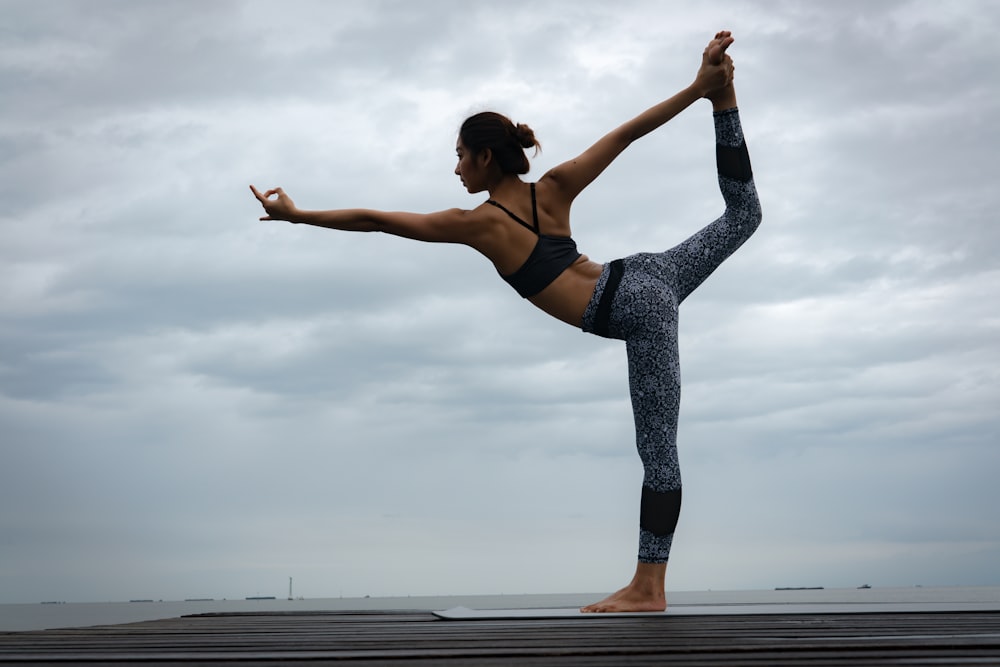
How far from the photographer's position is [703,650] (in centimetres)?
278

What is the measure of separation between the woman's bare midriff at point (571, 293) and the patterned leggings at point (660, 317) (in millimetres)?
50

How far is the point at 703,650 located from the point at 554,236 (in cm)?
344

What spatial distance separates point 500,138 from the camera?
19.5 ft

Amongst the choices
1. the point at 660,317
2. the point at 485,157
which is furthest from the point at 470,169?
the point at 660,317

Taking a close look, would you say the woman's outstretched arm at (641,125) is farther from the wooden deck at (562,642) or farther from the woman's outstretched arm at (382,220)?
the wooden deck at (562,642)

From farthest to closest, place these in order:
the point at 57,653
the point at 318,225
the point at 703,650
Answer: the point at 318,225 < the point at 57,653 < the point at 703,650

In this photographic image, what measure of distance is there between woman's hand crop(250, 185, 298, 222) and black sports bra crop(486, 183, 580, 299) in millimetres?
1178

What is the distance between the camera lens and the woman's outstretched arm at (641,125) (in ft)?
18.8

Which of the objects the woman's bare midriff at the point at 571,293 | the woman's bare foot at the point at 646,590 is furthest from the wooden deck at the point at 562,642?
the woman's bare midriff at the point at 571,293

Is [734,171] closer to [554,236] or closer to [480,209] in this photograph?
[554,236]

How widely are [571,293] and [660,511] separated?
1.39 metres

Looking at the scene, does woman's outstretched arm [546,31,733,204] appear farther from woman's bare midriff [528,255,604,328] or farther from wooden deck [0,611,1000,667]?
wooden deck [0,611,1000,667]

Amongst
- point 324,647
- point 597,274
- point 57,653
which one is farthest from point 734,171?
point 57,653

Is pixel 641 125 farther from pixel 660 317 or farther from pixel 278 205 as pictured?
pixel 278 205
